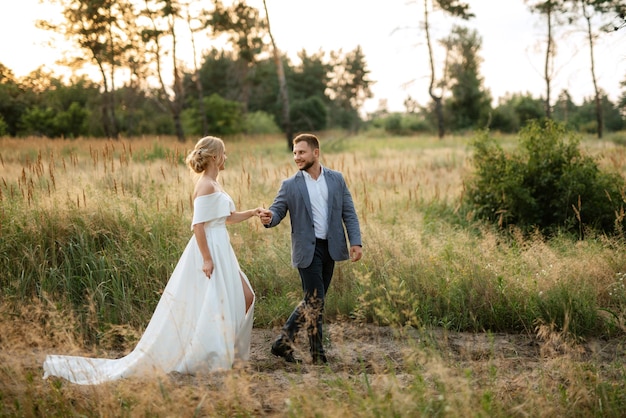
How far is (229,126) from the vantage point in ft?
117

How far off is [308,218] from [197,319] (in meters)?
1.27

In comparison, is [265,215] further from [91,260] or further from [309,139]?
[91,260]

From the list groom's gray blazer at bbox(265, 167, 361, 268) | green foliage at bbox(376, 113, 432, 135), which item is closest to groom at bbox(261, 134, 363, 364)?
groom's gray blazer at bbox(265, 167, 361, 268)

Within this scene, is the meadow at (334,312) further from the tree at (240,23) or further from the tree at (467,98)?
the tree at (467,98)

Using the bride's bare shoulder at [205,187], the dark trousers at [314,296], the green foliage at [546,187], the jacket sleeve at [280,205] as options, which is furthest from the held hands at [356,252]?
the green foliage at [546,187]

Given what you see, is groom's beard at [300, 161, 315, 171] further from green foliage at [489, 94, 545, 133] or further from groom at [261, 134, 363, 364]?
green foliage at [489, 94, 545, 133]

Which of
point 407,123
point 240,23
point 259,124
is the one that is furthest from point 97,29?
point 407,123

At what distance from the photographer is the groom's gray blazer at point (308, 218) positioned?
183 inches

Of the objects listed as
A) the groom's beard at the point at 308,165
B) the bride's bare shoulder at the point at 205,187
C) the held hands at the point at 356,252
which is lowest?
the held hands at the point at 356,252

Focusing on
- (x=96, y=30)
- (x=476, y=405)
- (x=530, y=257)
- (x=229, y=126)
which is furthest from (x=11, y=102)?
(x=229, y=126)

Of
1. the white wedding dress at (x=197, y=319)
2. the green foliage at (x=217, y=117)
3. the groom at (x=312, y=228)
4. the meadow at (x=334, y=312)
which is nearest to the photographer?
the meadow at (x=334, y=312)

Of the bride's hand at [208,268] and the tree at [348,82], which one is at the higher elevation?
the tree at [348,82]

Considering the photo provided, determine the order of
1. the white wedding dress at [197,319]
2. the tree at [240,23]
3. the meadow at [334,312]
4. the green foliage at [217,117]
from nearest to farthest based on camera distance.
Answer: the meadow at [334,312] → the white wedding dress at [197,319] → the tree at [240,23] → the green foliage at [217,117]

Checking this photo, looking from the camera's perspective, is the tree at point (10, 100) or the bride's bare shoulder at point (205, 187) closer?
the bride's bare shoulder at point (205, 187)
